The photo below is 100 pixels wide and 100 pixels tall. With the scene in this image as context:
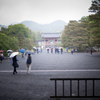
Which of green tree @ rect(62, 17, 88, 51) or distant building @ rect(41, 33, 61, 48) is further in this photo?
distant building @ rect(41, 33, 61, 48)

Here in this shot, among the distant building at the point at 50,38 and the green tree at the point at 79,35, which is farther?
the distant building at the point at 50,38

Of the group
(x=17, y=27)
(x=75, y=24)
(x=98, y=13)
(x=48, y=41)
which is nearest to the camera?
(x=98, y=13)

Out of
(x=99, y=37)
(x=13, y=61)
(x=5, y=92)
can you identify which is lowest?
(x=5, y=92)

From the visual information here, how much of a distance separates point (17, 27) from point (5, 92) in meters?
39.3

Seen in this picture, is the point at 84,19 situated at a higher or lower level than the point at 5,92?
higher

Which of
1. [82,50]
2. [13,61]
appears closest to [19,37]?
[82,50]

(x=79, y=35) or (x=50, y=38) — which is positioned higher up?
(x=50, y=38)

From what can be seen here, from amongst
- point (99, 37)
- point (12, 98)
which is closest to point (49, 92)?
point (12, 98)

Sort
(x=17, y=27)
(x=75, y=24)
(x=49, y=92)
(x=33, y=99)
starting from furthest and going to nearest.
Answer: (x=17, y=27)
(x=75, y=24)
(x=49, y=92)
(x=33, y=99)

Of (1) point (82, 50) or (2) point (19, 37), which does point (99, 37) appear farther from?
(2) point (19, 37)

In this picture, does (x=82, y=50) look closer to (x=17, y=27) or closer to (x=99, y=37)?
(x=99, y=37)

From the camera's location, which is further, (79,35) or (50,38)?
(50,38)

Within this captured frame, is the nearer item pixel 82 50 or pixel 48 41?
pixel 82 50

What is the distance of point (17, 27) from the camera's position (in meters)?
42.6
